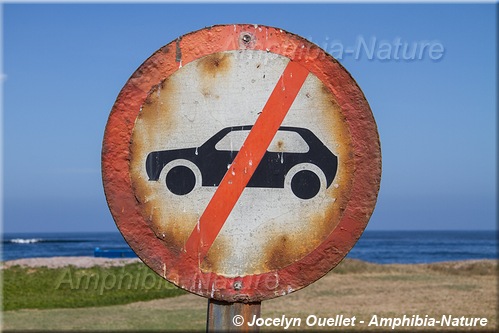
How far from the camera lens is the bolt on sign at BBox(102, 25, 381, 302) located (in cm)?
170

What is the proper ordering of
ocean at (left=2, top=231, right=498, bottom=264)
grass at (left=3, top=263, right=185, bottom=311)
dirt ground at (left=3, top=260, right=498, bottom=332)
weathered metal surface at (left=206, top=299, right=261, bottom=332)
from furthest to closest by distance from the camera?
ocean at (left=2, top=231, right=498, bottom=264) → grass at (left=3, top=263, right=185, bottom=311) → dirt ground at (left=3, top=260, right=498, bottom=332) → weathered metal surface at (left=206, top=299, right=261, bottom=332)

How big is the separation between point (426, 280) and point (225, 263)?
20682 millimetres

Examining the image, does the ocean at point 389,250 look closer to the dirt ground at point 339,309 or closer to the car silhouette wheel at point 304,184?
the dirt ground at point 339,309

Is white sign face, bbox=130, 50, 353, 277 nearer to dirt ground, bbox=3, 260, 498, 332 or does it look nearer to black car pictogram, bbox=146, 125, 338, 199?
black car pictogram, bbox=146, 125, 338, 199

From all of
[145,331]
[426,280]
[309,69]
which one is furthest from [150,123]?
[426,280]

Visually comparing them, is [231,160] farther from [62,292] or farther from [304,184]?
[62,292]

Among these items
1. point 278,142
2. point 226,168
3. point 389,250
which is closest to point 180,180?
point 226,168

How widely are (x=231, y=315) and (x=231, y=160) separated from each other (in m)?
0.37

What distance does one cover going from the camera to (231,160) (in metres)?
1.69

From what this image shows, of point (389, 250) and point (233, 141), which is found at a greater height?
point (233, 141)

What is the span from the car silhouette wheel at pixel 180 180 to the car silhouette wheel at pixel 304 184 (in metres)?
0.24

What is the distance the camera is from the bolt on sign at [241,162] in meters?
1.70

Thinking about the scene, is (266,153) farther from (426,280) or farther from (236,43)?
(426,280)

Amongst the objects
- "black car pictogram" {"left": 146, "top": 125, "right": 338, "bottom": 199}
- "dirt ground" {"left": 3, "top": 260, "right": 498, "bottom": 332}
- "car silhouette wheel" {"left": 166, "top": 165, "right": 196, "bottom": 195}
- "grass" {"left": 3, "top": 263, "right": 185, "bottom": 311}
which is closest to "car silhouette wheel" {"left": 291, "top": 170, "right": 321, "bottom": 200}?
"black car pictogram" {"left": 146, "top": 125, "right": 338, "bottom": 199}
